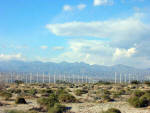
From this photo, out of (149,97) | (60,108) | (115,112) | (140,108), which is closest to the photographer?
(115,112)

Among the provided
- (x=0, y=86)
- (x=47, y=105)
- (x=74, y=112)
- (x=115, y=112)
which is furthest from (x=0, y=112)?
(x=0, y=86)

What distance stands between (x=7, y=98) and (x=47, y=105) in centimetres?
970

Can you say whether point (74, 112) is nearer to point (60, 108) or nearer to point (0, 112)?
point (60, 108)

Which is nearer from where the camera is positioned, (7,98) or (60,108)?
(60,108)

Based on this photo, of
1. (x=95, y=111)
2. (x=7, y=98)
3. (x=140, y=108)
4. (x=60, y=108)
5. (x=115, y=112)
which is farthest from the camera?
(x=7, y=98)

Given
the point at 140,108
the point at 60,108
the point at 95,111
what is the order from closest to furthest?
the point at 60,108, the point at 95,111, the point at 140,108

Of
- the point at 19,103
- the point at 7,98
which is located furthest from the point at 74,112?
the point at 7,98

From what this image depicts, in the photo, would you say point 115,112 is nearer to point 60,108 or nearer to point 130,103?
point 60,108

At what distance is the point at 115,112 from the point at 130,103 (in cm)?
653

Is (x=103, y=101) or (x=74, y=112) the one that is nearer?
(x=74, y=112)

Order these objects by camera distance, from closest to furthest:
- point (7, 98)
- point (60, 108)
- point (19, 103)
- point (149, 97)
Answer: point (60, 108) → point (149, 97) → point (19, 103) → point (7, 98)

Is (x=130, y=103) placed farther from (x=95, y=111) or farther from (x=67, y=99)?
(x=67, y=99)

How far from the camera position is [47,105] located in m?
19.6

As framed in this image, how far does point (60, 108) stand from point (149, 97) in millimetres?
9333
